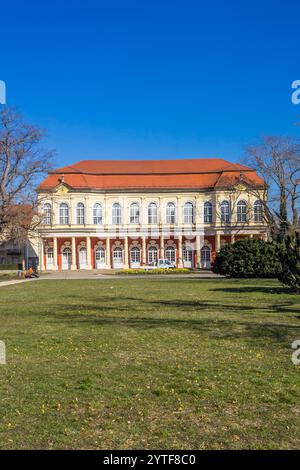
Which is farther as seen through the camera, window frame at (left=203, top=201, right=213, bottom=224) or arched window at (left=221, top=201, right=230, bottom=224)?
window frame at (left=203, top=201, right=213, bottom=224)

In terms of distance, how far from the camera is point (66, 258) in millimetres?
62719

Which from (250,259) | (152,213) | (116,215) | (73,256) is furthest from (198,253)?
(250,259)

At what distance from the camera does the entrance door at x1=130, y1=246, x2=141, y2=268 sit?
63.5m

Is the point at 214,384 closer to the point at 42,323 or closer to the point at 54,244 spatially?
the point at 42,323

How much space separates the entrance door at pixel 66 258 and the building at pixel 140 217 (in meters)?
0.12

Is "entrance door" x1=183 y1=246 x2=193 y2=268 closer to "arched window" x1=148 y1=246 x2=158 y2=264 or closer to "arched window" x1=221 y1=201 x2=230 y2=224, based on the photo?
"arched window" x1=148 y1=246 x2=158 y2=264

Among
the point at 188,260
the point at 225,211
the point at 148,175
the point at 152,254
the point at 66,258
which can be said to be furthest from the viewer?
the point at 148,175

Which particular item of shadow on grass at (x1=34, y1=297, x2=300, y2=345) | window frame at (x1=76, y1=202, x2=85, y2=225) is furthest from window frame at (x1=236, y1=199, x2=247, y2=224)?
shadow on grass at (x1=34, y1=297, x2=300, y2=345)

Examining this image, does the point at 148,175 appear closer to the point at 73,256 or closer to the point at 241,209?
the point at 241,209

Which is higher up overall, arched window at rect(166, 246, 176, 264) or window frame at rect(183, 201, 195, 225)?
window frame at rect(183, 201, 195, 225)

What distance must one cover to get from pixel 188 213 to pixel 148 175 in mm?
7376

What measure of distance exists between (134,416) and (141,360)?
2720mm
